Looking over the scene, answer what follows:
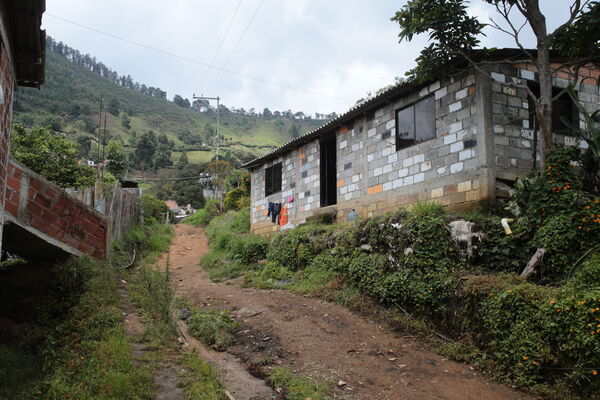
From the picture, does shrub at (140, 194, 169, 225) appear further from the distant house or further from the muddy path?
the distant house

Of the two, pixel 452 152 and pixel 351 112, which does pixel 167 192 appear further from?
pixel 452 152

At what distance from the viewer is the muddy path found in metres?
5.02

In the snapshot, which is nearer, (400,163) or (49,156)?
(400,163)

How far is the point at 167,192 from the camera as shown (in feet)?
149

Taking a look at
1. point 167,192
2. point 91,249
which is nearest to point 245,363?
point 91,249

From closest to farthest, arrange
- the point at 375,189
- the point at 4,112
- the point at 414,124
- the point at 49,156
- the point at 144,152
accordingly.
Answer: the point at 4,112 → the point at 414,124 → the point at 375,189 → the point at 49,156 → the point at 144,152

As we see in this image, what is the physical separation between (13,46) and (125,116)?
69.1 metres

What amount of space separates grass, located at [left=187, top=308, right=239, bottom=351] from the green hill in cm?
3920

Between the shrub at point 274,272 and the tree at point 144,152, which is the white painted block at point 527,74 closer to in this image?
the shrub at point 274,272

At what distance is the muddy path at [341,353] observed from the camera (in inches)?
198

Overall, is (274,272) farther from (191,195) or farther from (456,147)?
(191,195)

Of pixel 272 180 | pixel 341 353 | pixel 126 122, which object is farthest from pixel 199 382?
pixel 126 122

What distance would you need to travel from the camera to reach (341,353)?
20.1 ft

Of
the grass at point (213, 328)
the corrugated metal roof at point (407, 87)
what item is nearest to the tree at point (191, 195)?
the corrugated metal roof at point (407, 87)
